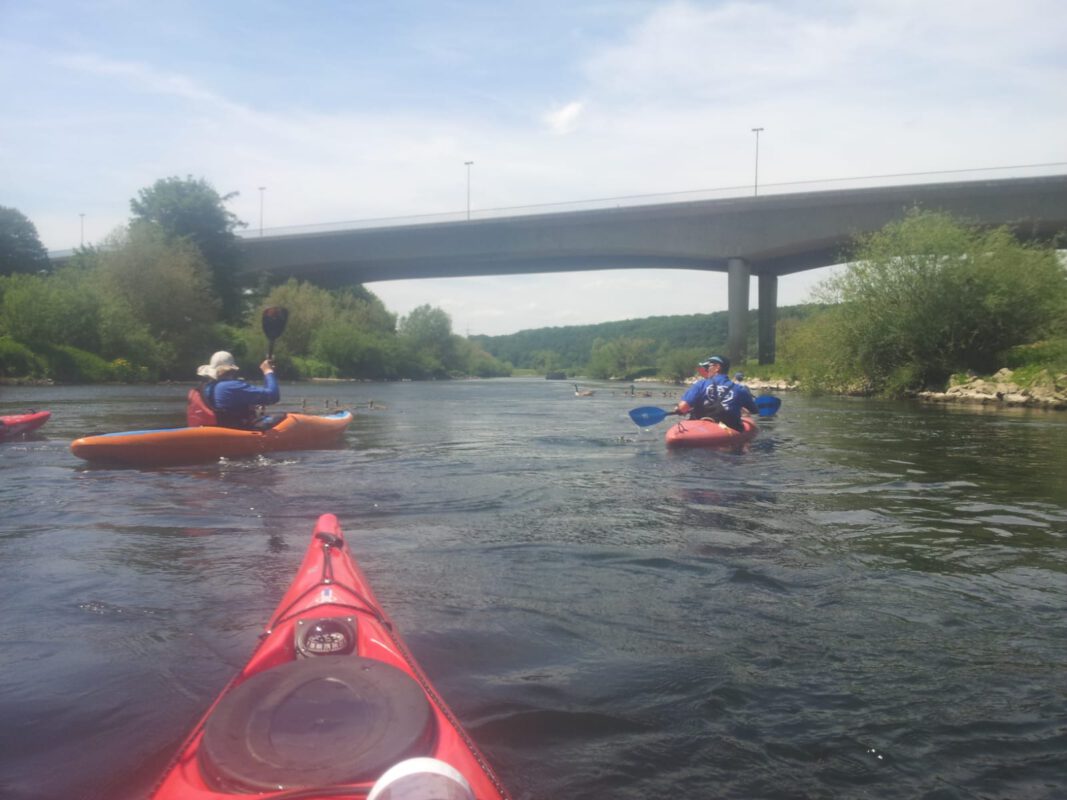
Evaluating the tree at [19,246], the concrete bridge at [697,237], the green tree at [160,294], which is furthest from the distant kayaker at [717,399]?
the tree at [19,246]

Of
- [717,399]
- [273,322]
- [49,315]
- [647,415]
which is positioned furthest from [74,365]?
[717,399]

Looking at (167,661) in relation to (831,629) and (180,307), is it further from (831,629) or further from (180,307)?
(180,307)

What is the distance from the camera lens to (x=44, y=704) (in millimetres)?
2879

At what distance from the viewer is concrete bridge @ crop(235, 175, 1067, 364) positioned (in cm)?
3123

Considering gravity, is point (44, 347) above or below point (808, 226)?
below

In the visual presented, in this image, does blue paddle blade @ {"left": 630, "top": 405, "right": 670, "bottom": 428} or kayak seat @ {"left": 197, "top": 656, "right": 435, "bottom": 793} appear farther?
blue paddle blade @ {"left": 630, "top": 405, "right": 670, "bottom": 428}

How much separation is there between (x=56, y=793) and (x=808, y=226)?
1402 inches

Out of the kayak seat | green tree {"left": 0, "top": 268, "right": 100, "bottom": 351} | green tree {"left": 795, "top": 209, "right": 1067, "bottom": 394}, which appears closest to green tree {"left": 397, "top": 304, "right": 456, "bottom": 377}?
green tree {"left": 0, "top": 268, "right": 100, "bottom": 351}

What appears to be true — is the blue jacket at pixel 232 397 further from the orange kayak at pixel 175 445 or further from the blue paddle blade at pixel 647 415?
the blue paddle blade at pixel 647 415

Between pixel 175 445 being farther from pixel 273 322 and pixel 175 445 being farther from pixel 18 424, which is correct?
pixel 273 322

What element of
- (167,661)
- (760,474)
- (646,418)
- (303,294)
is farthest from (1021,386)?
(303,294)

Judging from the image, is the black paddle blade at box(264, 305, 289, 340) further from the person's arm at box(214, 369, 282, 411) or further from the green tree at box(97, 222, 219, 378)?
the green tree at box(97, 222, 219, 378)

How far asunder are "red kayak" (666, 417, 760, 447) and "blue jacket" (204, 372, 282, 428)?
5.01 m

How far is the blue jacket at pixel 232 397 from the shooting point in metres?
9.50
